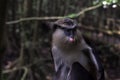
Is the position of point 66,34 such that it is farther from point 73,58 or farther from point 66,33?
point 73,58

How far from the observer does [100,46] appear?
786 centimetres

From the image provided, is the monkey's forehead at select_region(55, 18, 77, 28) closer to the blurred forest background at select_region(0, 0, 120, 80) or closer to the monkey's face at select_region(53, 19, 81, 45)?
the monkey's face at select_region(53, 19, 81, 45)

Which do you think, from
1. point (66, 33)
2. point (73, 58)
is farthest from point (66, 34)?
point (73, 58)

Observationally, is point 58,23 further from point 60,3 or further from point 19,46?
point 19,46

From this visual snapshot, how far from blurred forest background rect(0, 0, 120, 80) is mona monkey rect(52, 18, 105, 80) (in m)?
2.81

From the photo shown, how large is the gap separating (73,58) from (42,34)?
15.1 feet

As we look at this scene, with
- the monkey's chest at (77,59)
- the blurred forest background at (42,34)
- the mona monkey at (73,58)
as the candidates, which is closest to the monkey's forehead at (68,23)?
the mona monkey at (73,58)

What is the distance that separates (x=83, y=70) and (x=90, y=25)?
5192 millimetres

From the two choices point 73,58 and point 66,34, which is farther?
point 66,34

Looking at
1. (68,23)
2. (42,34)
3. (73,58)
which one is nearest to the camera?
(73,58)

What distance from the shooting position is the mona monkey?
241 cm

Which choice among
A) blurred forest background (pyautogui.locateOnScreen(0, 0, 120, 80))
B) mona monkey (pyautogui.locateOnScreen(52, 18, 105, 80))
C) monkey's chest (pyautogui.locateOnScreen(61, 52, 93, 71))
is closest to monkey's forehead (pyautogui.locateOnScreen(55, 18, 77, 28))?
mona monkey (pyautogui.locateOnScreen(52, 18, 105, 80))

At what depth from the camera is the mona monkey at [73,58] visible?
241 centimetres

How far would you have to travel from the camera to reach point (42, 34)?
707 centimetres
